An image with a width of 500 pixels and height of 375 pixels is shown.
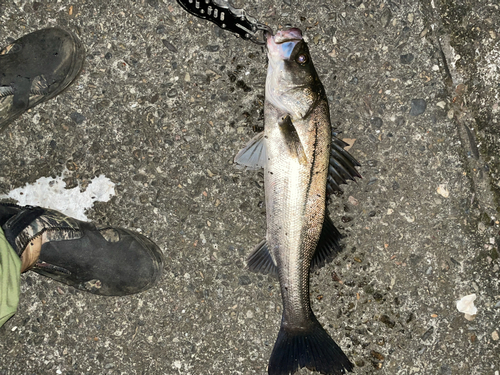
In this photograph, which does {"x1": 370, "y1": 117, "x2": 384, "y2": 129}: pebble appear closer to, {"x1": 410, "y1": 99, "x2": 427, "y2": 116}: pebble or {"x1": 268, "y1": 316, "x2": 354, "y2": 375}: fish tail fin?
Answer: {"x1": 410, "y1": 99, "x2": 427, "y2": 116}: pebble

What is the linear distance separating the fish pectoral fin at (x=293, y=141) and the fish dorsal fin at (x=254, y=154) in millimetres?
223

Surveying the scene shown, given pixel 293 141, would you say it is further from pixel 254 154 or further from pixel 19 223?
pixel 19 223

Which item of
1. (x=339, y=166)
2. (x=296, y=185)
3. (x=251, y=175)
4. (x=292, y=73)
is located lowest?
(x=251, y=175)

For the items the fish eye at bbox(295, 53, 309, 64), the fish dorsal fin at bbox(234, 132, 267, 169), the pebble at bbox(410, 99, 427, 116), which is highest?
the fish eye at bbox(295, 53, 309, 64)

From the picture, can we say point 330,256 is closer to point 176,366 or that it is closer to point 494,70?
point 176,366

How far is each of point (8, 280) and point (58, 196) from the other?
3.28 feet

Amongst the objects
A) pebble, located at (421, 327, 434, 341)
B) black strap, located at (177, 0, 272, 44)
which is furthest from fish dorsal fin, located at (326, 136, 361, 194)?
pebble, located at (421, 327, 434, 341)

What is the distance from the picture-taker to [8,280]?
2320 mm

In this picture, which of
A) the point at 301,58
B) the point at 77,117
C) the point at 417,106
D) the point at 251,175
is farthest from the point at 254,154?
the point at 77,117

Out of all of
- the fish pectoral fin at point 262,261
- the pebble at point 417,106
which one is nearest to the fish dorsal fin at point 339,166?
the fish pectoral fin at point 262,261

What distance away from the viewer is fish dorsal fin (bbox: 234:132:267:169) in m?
2.78

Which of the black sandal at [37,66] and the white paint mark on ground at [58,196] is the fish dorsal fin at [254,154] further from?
the black sandal at [37,66]

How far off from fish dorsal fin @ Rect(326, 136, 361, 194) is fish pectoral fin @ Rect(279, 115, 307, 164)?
0.87 feet

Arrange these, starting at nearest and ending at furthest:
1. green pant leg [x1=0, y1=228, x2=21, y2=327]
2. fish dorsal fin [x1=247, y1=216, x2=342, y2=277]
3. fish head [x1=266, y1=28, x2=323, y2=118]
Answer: green pant leg [x1=0, y1=228, x2=21, y2=327], fish head [x1=266, y1=28, x2=323, y2=118], fish dorsal fin [x1=247, y1=216, x2=342, y2=277]
